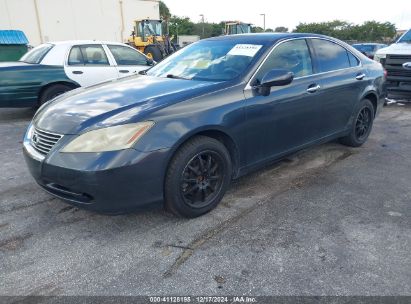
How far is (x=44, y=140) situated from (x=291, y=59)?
2.64 m

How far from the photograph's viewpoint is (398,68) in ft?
26.7

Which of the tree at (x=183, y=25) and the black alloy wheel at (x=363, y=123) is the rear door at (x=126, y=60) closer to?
the black alloy wheel at (x=363, y=123)

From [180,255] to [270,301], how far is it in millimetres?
775

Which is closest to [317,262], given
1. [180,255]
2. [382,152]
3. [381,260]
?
[381,260]

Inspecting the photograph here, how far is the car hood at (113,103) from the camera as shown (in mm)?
2871

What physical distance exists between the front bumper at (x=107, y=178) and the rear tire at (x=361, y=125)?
3.29 m

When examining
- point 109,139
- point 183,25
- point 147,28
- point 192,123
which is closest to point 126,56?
point 192,123

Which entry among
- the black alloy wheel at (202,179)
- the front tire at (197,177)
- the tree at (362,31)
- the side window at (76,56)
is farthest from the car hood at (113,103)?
the tree at (362,31)

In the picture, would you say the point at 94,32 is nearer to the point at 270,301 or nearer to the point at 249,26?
the point at 249,26

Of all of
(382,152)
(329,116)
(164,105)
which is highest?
(164,105)

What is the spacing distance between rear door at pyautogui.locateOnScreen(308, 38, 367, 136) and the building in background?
28.7 metres

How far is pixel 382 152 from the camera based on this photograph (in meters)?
5.20

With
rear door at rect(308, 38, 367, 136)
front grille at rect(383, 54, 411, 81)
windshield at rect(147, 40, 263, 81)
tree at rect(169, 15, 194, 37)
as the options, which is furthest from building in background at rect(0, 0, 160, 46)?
tree at rect(169, 15, 194, 37)

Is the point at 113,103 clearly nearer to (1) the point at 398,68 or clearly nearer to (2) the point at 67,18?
(1) the point at 398,68
